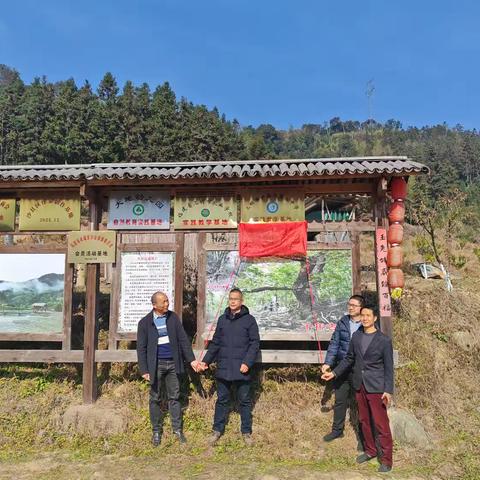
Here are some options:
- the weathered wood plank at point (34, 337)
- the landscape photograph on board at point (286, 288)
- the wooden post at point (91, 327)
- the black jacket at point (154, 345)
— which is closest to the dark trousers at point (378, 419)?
the landscape photograph on board at point (286, 288)

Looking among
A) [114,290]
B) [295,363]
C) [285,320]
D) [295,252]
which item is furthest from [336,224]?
[114,290]

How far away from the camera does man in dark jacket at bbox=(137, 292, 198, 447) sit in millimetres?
5555

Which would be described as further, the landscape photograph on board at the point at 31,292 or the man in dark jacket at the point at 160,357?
the landscape photograph on board at the point at 31,292

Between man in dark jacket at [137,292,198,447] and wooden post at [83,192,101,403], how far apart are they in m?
1.26

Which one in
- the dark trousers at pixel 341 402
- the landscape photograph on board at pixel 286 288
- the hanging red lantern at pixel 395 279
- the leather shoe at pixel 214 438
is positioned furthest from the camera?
the landscape photograph on board at pixel 286 288

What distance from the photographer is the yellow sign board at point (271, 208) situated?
6.62 m

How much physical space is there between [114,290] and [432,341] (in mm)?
5703

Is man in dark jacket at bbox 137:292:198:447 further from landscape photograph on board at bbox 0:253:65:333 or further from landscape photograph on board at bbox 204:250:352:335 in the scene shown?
landscape photograph on board at bbox 0:253:65:333

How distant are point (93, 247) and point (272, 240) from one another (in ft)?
8.94

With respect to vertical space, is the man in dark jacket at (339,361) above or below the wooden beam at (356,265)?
below

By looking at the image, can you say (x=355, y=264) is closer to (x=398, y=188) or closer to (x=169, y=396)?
(x=398, y=188)

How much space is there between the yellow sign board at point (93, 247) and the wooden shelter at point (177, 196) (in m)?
0.14

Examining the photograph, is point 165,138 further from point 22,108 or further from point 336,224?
point 336,224

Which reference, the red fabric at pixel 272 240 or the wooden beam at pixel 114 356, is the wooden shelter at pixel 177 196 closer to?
the wooden beam at pixel 114 356
